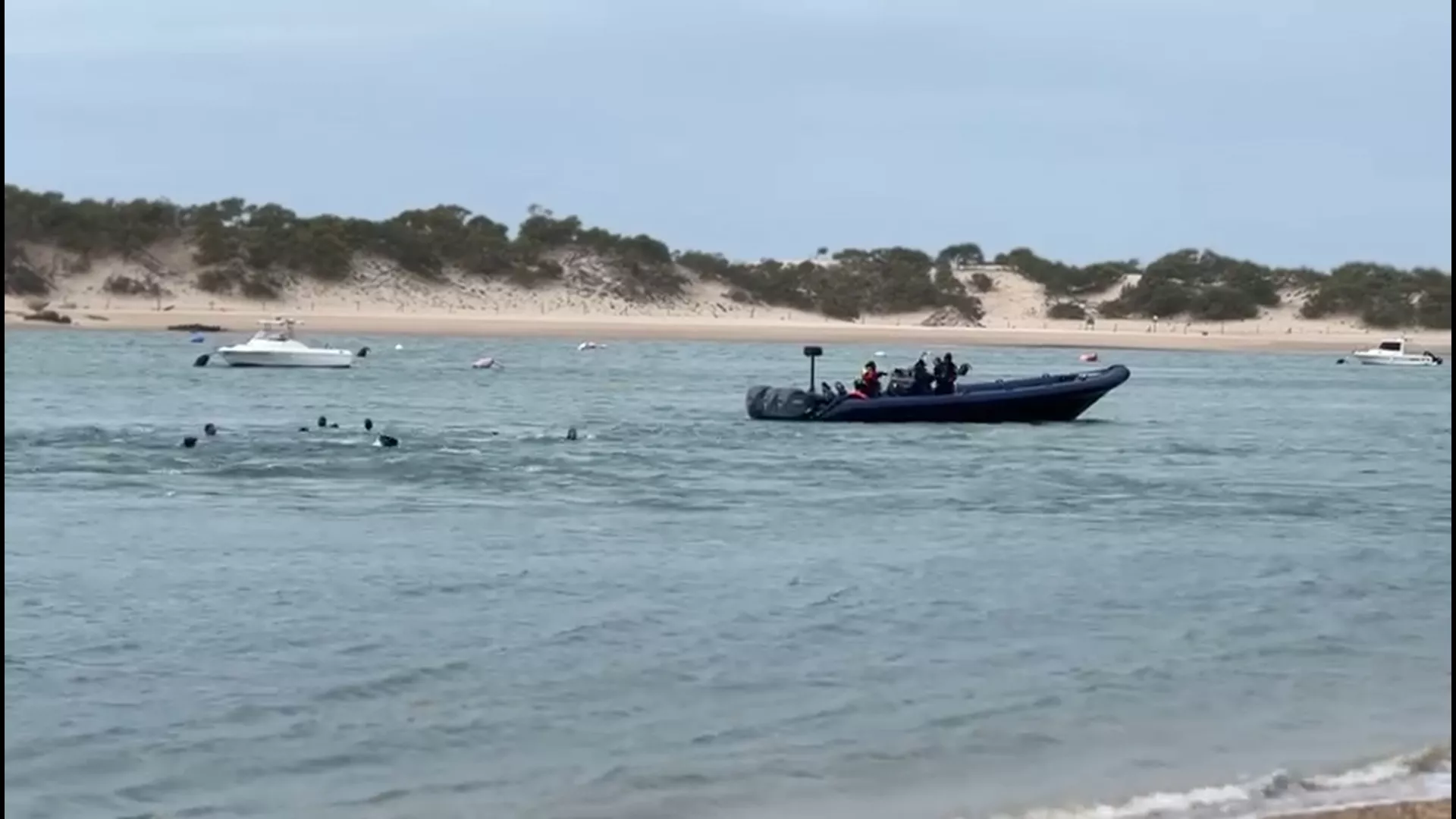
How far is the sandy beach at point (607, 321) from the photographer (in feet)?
218

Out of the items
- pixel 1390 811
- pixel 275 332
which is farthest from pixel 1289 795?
pixel 275 332

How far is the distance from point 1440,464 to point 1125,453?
4065mm

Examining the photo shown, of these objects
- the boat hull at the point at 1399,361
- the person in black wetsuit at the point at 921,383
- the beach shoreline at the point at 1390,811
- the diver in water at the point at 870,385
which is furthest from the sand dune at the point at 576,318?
the beach shoreline at the point at 1390,811

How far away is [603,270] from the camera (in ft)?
262

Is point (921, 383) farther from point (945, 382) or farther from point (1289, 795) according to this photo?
point (1289, 795)

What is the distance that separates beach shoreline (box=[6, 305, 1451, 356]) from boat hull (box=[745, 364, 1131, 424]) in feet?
103

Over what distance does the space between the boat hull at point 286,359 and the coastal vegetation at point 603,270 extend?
22622 mm

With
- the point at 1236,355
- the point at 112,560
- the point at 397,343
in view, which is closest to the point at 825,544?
the point at 112,560

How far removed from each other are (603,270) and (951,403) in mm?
49664

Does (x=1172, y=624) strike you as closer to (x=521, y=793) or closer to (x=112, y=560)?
(x=521, y=793)

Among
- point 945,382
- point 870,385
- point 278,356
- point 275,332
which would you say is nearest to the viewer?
point 945,382

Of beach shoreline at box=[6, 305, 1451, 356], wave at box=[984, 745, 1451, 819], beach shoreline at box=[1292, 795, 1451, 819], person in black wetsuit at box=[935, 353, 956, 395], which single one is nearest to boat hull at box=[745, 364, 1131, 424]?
person in black wetsuit at box=[935, 353, 956, 395]

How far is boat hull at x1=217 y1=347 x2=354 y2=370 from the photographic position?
4666 cm

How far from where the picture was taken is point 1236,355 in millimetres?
65688
